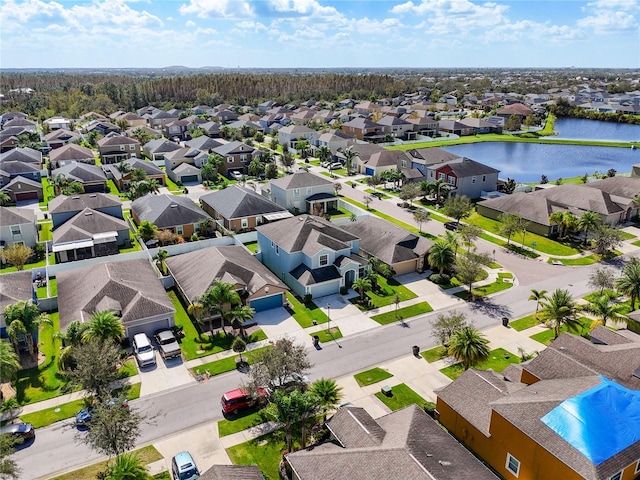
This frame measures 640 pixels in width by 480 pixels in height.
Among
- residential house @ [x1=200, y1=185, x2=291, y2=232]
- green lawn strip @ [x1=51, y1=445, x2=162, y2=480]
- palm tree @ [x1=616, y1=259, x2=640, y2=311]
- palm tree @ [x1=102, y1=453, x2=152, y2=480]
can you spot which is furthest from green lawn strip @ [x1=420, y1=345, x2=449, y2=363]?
residential house @ [x1=200, y1=185, x2=291, y2=232]

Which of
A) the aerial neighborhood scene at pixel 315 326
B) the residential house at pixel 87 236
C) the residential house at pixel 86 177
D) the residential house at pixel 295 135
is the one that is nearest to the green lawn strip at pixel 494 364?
the aerial neighborhood scene at pixel 315 326

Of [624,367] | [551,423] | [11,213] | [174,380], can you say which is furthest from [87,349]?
[11,213]

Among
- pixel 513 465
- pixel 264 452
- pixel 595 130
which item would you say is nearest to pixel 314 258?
pixel 264 452

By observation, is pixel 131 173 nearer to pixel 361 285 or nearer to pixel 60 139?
pixel 60 139

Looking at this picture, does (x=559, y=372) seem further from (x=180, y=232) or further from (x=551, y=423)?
(x=180, y=232)

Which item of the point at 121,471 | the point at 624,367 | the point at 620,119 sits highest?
the point at 620,119

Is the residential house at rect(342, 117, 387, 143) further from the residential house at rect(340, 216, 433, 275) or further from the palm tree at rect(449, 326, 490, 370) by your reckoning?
the palm tree at rect(449, 326, 490, 370)
